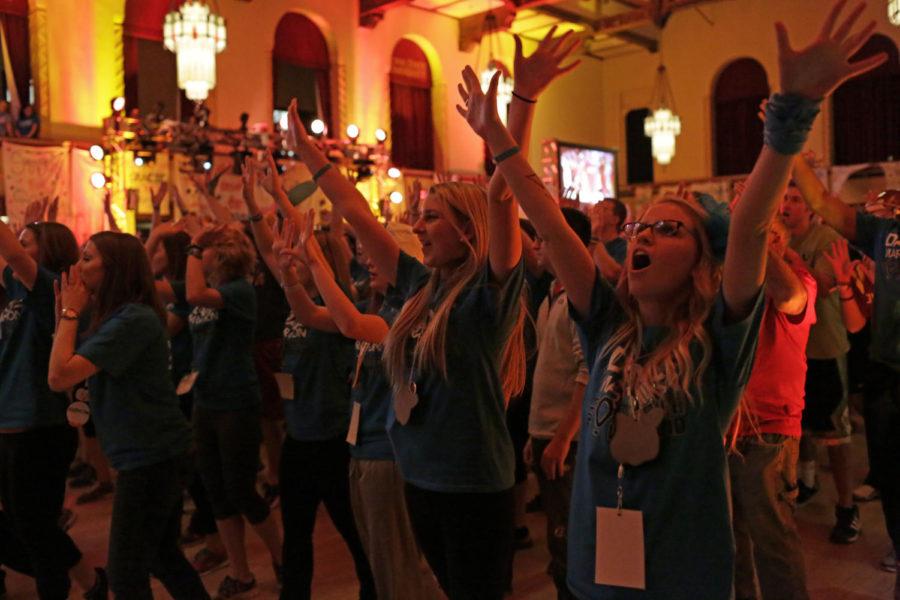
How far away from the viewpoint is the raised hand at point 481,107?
1734 mm

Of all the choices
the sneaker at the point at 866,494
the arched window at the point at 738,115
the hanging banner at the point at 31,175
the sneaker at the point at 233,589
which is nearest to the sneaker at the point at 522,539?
the sneaker at the point at 233,589

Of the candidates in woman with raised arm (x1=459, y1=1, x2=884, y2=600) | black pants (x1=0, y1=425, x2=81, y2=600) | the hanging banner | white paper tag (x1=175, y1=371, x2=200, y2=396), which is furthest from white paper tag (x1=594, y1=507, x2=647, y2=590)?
the hanging banner

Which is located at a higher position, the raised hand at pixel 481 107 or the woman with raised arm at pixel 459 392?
the raised hand at pixel 481 107

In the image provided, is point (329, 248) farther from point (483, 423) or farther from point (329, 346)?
point (483, 423)

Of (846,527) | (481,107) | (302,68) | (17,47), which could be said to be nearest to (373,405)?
(481,107)

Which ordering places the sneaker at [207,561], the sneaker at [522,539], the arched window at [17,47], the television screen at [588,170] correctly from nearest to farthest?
the sneaker at [207,561] → the sneaker at [522,539] → the arched window at [17,47] → the television screen at [588,170]

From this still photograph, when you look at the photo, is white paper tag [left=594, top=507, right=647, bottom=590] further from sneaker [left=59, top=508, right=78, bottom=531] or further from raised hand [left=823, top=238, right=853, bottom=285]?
sneaker [left=59, top=508, right=78, bottom=531]

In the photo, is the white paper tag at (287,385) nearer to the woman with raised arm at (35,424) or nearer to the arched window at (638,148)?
the woman with raised arm at (35,424)

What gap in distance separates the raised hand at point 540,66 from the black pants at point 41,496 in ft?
7.95

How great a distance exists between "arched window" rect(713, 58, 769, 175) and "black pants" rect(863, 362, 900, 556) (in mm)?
12809

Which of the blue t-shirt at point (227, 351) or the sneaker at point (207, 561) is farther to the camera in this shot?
the sneaker at point (207, 561)

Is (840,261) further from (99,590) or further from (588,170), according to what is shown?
(588,170)

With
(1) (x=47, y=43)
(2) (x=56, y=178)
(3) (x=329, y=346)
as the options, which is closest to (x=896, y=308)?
(3) (x=329, y=346)

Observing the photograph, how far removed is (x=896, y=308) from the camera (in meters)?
3.23
